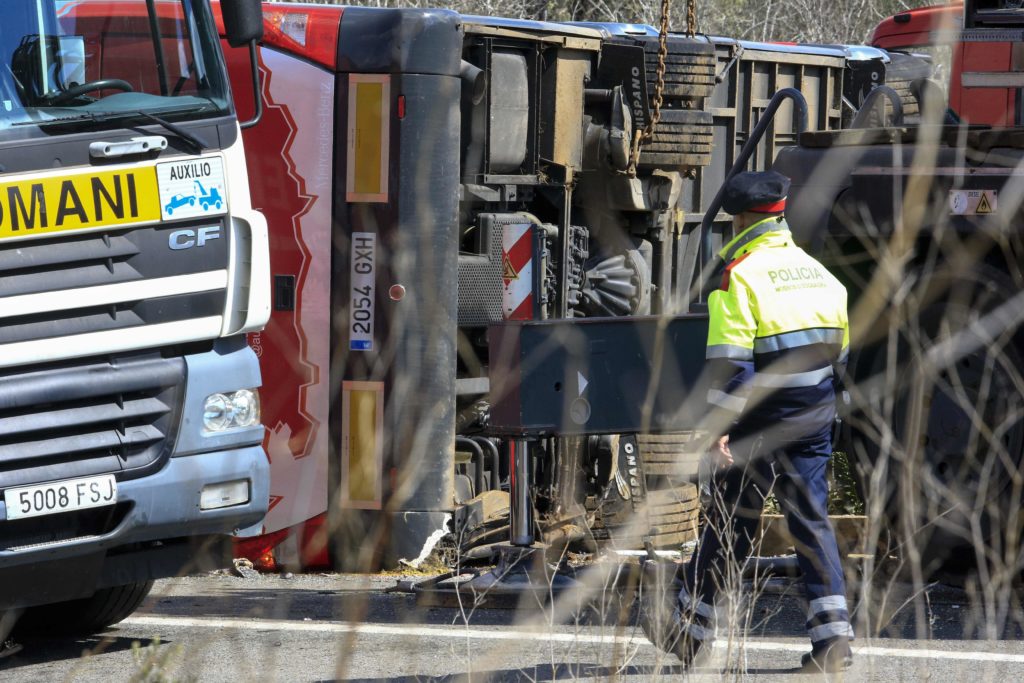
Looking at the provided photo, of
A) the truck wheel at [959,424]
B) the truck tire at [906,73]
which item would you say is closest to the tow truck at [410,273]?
the truck wheel at [959,424]

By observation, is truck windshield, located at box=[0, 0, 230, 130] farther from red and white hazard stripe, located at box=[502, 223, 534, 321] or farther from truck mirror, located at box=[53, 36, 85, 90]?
red and white hazard stripe, located at box=[502, 223, 534, 321]

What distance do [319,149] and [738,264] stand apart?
2.94 metres

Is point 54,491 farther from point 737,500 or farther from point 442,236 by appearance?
point 442,236

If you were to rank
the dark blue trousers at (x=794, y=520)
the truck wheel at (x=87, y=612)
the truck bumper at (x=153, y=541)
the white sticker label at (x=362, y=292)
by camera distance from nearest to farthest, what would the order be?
the dark blue trousers at (x=794, y=520) < the truck bumper at (x=153, y=541) < the truck wheel at (x=87, y=612) < the white sticker label at (x=362, y=292)

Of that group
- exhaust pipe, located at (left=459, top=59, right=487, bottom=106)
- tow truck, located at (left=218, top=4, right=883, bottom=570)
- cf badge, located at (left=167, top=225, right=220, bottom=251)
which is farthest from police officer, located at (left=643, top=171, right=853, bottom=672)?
exhaust pipe, located at (left=459, top=59, right=487, bottom=106)

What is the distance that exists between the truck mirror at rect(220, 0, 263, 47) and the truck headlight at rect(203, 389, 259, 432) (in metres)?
1.36

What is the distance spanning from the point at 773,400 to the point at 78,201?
250 centimetres

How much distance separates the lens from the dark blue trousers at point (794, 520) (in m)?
5.22

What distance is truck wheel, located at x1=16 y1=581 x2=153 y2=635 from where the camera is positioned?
630cm

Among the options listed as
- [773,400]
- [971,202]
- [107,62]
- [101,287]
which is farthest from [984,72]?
[101,287]

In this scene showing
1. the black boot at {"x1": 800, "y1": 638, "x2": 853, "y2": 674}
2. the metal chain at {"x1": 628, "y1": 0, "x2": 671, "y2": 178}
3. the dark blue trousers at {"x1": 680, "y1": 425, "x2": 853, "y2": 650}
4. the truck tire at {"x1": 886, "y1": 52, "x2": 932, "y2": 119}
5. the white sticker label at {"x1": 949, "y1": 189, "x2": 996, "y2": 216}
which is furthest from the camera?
the truck tire at {"x1": 886, "y1": 52, "x2": 932, "y2": 119}

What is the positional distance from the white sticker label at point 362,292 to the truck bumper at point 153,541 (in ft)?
6.31

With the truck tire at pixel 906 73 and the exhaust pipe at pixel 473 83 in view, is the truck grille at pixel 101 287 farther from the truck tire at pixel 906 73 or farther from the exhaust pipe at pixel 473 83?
the truck tire at pixel 906 73

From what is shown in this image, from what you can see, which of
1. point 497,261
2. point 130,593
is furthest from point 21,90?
point 497,261
